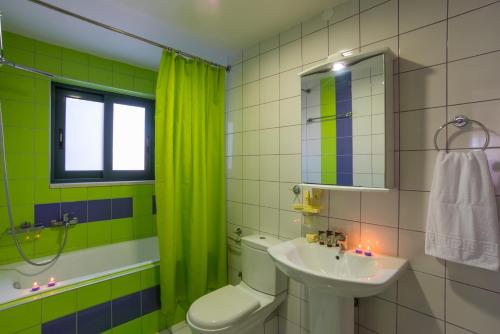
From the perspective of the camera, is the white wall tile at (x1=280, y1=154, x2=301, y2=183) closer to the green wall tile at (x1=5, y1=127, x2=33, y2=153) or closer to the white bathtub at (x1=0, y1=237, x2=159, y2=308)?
the white bathtub at (x1=0, y1=237, x2=159, y2=308)

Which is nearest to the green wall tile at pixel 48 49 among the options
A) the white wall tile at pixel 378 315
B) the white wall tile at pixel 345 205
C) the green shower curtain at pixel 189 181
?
the green shower curtain at pixel 189 181

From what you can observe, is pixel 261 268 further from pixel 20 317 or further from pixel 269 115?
pixel 20 317

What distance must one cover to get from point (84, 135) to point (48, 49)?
0.78 m

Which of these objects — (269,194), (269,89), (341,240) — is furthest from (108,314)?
(269,89)

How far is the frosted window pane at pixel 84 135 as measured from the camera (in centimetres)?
235

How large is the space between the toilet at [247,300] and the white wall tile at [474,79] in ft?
4.47

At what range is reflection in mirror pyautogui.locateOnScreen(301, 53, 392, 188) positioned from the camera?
1267 mm

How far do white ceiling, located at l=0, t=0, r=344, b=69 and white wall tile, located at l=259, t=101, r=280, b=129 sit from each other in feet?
1.80

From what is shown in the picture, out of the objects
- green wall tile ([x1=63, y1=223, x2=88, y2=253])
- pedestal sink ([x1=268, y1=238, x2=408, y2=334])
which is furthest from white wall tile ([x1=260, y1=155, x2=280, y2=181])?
green wall tile ([x1=63, y1=223, x2=88, y2=253])

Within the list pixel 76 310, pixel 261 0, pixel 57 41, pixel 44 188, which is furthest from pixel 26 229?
pixel 261 0

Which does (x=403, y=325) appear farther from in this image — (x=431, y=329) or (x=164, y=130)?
(x=164, y=130)

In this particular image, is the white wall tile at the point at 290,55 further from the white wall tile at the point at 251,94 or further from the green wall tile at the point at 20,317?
the green wall tile at the point at 20,317

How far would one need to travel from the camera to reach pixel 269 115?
193cm

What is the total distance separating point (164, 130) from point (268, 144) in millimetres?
820
